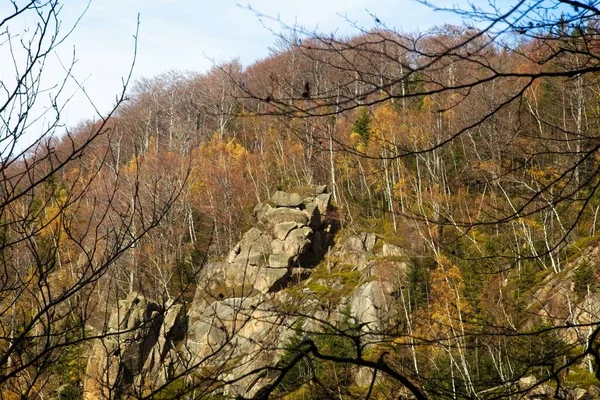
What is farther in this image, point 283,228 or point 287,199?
point 287,199

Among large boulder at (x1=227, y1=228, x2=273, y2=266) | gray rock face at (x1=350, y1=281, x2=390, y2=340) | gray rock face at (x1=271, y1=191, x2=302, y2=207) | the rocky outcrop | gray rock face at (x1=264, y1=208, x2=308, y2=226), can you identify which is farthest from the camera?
gray rock face at (x1=271, y1=191, x2=302, y2=207)

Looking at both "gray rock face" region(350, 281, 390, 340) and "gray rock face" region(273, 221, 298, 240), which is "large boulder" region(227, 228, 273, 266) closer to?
"gray rock face" region(273, 221, 298, 240)

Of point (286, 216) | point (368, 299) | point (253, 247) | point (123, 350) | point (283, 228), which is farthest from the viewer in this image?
point (286, 216)

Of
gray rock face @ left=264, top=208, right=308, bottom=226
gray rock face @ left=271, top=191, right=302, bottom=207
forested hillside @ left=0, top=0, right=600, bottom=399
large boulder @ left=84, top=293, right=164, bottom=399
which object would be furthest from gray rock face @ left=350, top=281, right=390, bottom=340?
large boulder @ left=84, top=293, right=164, bottom=399

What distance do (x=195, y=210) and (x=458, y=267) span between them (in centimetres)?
1667

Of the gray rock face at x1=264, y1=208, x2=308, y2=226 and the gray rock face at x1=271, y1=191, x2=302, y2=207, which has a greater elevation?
the gray rock face at x1=271, y1=191, x2=302, y2=207

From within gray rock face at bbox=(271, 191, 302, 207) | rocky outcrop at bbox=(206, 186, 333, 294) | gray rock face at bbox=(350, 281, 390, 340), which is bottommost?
gray rock face at bbox=(350, 281, 390, 340)

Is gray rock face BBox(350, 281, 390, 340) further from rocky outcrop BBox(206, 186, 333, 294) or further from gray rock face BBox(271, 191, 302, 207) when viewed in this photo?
gray rock face BBox(271, 191, 302, 207)

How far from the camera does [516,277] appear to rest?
54.4 ft

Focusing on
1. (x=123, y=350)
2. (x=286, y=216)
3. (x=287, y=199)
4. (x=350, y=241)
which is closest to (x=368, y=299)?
(x=350, y=241)

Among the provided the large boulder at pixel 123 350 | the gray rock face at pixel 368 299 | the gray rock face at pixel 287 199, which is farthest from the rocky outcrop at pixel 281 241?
the large boulder at pixel 123 350

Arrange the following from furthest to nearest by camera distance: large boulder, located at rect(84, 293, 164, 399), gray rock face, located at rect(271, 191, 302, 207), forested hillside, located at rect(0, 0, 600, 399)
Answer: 1. gray rock face, located at rect(271, 191, 302, 207)
2. forested hillside, located at rect(0, 0, 600, 399)
3. large boulder, located at rect(84, 293, 164, 399)

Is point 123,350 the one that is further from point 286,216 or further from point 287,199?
point 287,199

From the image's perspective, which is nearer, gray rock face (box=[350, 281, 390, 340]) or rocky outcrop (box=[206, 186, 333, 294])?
gray rock face (box=[350, 281, 390, 340])
